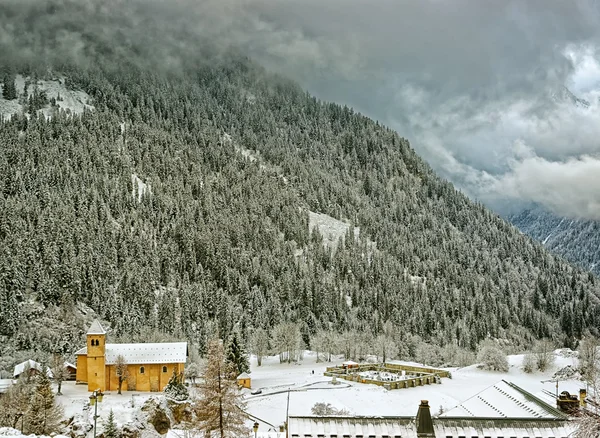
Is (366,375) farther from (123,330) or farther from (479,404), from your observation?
(479,404)

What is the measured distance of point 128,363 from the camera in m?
92.2

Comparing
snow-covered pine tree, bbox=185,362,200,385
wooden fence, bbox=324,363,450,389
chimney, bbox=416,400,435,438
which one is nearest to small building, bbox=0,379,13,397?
snow-covered pine tree, bbox=185,362,200,385

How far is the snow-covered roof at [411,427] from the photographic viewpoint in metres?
42.6

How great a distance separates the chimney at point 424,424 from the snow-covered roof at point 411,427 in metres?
1.36

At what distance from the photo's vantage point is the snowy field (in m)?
75.6

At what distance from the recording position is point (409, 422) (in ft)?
144

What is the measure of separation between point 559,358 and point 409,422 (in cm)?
14214

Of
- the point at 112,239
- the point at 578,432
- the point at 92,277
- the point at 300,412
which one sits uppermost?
the point at 112,239

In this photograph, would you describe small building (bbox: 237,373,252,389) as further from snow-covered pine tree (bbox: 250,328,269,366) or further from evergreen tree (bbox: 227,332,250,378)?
snow-covered pine tree (bbox: 250,328,269,366)

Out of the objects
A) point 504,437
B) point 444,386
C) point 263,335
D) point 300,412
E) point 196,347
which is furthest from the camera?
point 263,335

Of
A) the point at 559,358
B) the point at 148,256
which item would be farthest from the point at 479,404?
the point at 148,256

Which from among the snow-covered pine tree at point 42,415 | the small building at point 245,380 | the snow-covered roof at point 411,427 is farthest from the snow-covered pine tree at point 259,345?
the snow-covered roof at point 411,427

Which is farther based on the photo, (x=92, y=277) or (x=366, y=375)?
(x=92, y=277)

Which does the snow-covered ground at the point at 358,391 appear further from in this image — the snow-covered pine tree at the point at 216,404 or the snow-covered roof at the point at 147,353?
the snow-covered pine tree at the point at 216,404
